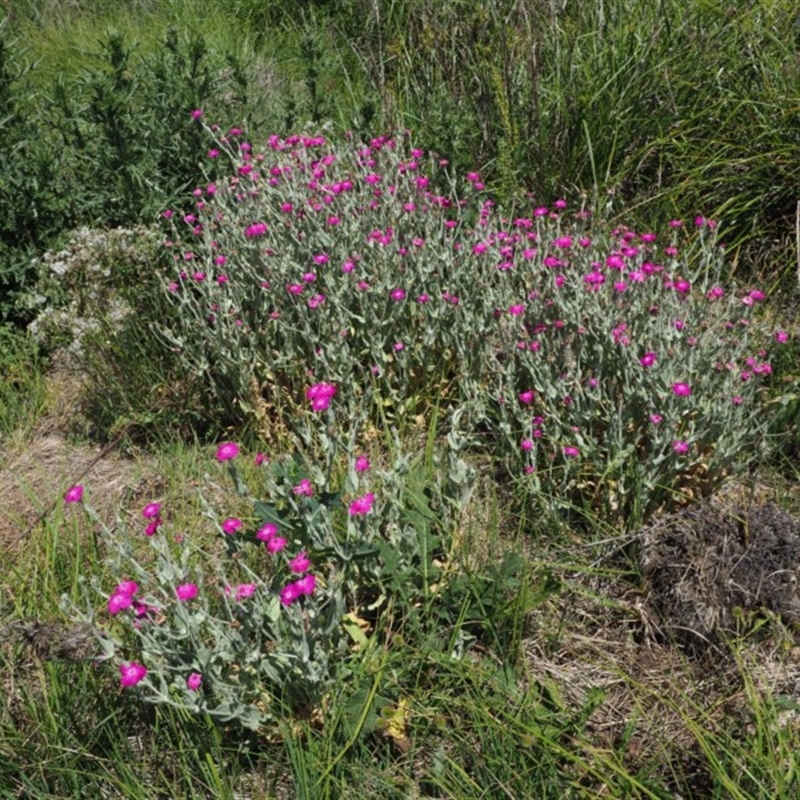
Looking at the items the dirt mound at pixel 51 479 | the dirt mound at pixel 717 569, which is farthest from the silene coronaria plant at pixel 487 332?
the dirt mound at pixel 51 479

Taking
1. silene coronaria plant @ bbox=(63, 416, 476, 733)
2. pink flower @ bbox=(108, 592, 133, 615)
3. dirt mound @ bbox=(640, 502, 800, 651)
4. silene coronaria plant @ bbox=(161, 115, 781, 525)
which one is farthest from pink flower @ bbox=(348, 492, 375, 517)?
dirt mound @ bbox=(640, 502, 800, 651)

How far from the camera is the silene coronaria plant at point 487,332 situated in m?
3.09

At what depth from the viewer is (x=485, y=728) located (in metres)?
2.40

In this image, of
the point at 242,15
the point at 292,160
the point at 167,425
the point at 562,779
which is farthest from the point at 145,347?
the point at 242,15

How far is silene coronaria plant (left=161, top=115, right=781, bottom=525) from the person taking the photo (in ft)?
10.2

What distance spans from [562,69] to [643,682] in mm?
3275

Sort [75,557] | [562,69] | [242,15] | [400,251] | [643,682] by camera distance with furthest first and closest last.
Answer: [242,15]
[562,69]
[400,251]
[75,557]
[643,682]

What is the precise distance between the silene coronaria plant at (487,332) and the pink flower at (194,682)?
1.18 meters

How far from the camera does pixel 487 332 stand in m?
3.50

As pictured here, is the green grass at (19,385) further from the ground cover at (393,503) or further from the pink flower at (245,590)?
the pink flower at (245,590)

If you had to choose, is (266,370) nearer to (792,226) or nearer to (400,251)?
(400,251)

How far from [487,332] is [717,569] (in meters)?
1.12

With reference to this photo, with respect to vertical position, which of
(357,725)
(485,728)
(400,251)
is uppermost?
(400,251)

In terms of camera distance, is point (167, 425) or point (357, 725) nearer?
point (357, 725)
